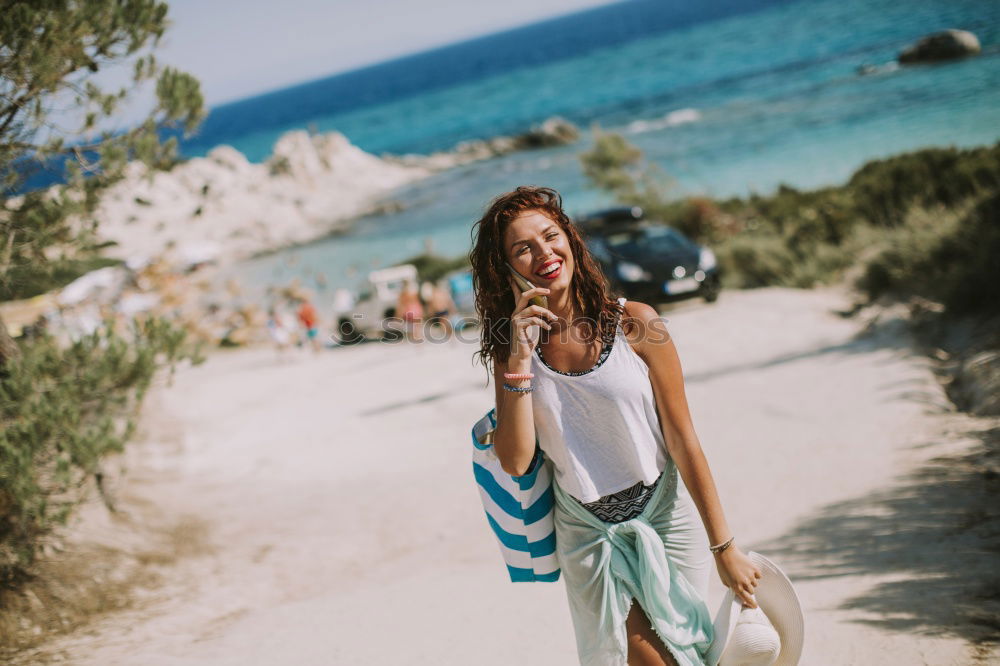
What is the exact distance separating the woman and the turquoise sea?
811 millimetres

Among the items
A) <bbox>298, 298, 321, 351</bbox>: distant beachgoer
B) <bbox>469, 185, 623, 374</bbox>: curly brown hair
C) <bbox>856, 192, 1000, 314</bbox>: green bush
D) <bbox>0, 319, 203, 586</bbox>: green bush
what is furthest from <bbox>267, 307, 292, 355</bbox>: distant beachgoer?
<bbox>469, 185, 623, 374</bbox>: curly brown hair

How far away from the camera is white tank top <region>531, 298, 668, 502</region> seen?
7.00 feet

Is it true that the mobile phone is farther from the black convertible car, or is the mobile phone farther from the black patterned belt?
the black convertible car

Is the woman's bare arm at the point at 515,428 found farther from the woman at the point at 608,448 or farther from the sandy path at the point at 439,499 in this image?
the sandy path at the point at 439,499

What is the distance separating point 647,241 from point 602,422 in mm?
13038

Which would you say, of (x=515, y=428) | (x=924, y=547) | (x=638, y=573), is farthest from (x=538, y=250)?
(x=924, y=547)

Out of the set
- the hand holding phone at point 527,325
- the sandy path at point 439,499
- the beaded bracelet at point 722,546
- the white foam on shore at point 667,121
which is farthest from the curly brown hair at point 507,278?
the white foam on shore at point 667,121

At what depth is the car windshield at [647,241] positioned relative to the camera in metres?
14.5

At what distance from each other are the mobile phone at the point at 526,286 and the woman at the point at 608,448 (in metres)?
0.02

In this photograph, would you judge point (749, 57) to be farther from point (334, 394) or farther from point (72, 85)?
point (72, 85)

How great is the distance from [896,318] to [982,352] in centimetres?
250

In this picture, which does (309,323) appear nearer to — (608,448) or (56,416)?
(56,416)

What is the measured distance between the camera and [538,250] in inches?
85.3

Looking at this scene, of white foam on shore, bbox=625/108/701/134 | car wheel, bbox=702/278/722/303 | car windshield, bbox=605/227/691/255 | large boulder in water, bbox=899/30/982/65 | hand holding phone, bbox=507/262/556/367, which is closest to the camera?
hand holding phone, bbox=507/262/556/367
